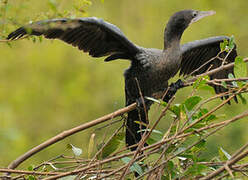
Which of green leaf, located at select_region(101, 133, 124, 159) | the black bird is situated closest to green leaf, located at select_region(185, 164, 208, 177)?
green leaf, located at select_region(101, 133, 124, 159)

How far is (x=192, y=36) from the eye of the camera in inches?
504

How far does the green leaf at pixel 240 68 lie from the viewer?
3092mm

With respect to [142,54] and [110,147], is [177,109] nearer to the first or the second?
[110,147]

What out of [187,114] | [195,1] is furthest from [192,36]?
[187,114]

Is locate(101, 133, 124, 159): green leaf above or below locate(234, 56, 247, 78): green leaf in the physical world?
below

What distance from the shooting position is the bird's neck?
428 cm

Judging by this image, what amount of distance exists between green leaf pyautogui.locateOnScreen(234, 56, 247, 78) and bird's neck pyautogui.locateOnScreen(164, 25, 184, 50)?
1.20m

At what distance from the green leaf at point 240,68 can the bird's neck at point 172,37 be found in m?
1.20

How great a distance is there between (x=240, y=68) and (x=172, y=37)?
127 cm

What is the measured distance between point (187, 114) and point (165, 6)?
12.4m

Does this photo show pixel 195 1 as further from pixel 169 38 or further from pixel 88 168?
pixel 88 168

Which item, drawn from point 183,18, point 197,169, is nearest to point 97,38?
point 183,18

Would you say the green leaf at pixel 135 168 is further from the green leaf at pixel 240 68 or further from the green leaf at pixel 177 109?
the green leaf at pixel 240 68

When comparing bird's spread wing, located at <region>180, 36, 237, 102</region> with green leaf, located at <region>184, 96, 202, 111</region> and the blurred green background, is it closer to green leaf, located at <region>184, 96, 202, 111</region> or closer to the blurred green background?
green leaf, located at <region>184, 96, 202, 111</region>
